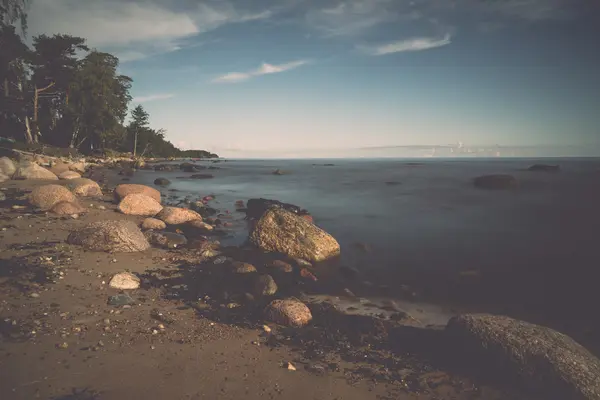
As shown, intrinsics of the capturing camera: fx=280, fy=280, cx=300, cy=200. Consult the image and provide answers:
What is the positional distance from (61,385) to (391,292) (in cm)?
650

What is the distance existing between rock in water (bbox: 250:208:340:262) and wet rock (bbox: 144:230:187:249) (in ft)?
7.37

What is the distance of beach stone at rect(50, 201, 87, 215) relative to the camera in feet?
33.7

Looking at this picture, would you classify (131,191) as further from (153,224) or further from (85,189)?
(153,224)

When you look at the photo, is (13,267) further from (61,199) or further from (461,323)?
(461,323)

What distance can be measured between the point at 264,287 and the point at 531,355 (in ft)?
15.5

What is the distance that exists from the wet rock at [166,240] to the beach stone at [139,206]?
361 centimetres

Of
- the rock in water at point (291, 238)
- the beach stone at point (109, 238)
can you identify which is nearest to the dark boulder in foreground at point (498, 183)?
the rock in water at point (291, 238)

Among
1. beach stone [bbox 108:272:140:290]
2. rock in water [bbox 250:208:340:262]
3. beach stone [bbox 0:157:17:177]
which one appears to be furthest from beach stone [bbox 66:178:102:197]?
beach stone [bbox 108:272:140:290]

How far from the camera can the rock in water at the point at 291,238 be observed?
865 cm

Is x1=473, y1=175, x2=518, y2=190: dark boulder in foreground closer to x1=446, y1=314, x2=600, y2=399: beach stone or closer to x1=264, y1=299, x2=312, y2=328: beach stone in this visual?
x1=446, y1=314, x2=600, y2=399: beach stone

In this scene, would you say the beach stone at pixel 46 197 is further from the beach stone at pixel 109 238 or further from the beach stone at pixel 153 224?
the beach stone at pixel 109 238

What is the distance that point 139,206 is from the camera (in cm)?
1215

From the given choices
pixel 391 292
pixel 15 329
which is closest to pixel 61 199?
pixel 15 329

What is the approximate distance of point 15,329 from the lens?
400 cm
